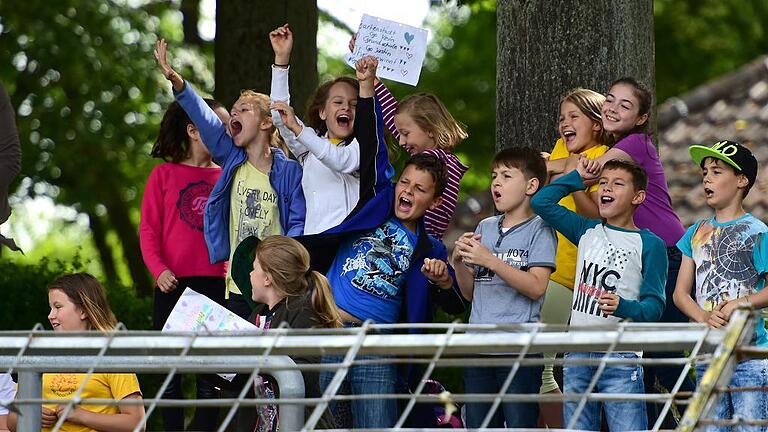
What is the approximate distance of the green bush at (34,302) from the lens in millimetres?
10836

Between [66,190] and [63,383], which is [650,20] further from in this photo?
[66,190]

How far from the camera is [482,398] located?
12.3 ft

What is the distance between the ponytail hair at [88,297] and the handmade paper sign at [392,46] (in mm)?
1688

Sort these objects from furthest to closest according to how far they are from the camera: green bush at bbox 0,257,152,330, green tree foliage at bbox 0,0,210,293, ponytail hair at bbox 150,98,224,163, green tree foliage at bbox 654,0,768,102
A: 1. green tree foliage at bbox 654,0,768,102
2. green tree foliage at bbox 0,0,210,293
3. green bush at bbox 0,257,152,330
4. ponytail hair at bbox 150,98,224,163

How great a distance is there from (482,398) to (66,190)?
1255cm

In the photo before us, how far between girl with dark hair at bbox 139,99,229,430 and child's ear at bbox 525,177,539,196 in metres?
1.71

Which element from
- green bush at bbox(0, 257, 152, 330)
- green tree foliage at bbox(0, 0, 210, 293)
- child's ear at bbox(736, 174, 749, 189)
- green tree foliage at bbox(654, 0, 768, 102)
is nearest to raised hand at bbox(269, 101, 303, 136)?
child's ear at bbox(736, 174, 749, 189)

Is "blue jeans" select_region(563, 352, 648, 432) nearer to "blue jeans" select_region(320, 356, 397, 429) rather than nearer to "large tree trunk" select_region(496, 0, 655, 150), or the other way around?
"blue jeans" select_region(320, 356, 397, 429)

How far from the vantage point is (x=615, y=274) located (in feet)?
20.6

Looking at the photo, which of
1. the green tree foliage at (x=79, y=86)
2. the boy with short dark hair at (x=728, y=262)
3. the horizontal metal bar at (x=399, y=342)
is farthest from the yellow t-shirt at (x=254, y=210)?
the green tree foliage at (x=79, y=86)

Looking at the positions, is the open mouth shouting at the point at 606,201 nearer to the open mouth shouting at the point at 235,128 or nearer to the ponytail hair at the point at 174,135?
the open mouth shouting at the point at 235,128

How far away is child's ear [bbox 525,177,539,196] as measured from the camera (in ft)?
21.6

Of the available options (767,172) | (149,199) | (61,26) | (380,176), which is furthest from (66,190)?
(380,176)


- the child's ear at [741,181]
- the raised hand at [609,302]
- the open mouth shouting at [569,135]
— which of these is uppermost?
the open mouth shouting at [569,135]
